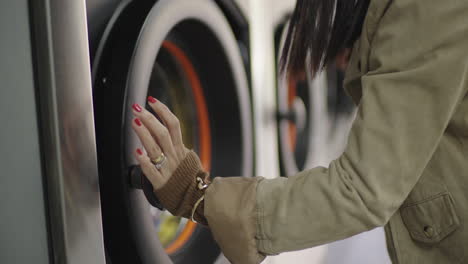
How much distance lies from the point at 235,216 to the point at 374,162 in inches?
7.4

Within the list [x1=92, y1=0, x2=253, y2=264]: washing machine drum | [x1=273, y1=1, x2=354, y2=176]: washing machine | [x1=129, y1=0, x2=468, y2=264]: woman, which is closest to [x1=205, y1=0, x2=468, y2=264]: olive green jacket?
[x1=129, y1=0, x2=468, y2=264]: woman

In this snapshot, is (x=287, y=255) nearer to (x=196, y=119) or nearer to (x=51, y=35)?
(x=196, y=119)

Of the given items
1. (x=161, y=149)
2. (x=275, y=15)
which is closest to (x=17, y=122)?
(x=161, y=149)

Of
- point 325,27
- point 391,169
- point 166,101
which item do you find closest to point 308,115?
point 166,101

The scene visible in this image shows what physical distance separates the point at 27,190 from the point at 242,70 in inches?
24.4

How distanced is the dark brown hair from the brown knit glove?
243 millimetres

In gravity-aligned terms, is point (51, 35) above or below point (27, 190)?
above

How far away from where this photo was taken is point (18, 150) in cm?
51

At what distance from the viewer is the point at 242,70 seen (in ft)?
3.47

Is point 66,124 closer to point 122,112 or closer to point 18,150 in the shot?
point 18,150

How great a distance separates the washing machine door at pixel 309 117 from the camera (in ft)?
3.99

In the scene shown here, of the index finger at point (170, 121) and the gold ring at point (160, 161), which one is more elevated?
the index finger at point (170, 121)

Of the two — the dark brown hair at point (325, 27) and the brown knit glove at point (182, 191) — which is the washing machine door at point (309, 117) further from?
the brown knit glove at point (182, 191)

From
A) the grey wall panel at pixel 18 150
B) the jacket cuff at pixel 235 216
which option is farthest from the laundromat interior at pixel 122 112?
the jacket cuff at pixel 235 216
